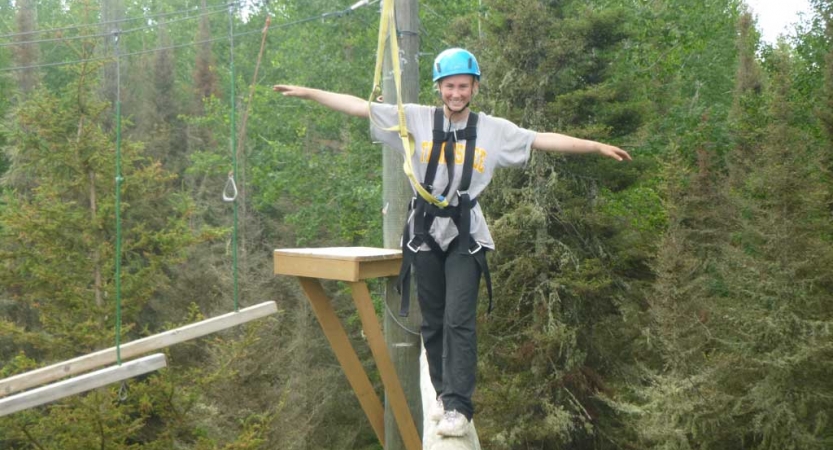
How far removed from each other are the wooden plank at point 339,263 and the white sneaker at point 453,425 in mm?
1133

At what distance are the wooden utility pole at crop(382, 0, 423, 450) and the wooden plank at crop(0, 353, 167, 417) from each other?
1.26 m

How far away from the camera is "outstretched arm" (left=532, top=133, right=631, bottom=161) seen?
316 centimetres

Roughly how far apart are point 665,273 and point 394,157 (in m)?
5.22

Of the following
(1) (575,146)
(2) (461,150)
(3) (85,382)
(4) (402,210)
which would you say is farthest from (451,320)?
(3) (85,382)

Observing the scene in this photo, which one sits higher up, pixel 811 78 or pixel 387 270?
pixel 811 78

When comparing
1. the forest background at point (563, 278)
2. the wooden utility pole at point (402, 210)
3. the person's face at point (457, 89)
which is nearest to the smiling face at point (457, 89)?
the person's face at point (457, 89)

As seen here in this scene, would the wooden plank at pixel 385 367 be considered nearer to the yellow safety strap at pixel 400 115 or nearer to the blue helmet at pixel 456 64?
the yellow safety strap at pixel 400 115

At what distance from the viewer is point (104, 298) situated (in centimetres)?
1066

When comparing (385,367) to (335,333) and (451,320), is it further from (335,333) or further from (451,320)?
(451,320)

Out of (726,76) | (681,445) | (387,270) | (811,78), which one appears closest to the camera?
(387,270)

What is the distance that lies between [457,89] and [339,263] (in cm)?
115

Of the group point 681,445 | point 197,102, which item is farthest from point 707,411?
point 197,102

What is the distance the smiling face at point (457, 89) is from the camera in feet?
10.9

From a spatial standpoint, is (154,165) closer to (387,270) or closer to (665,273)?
(665,273)
